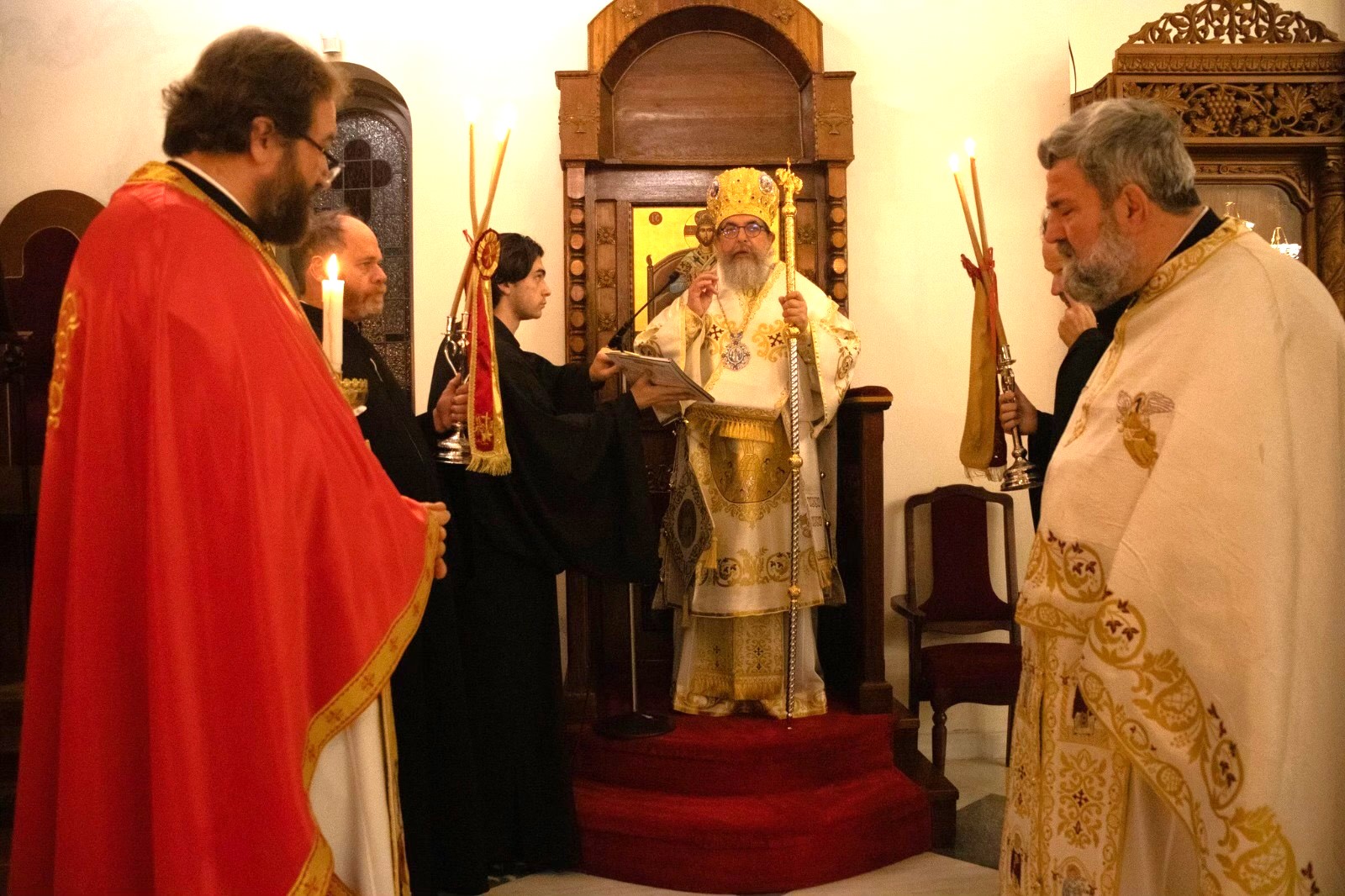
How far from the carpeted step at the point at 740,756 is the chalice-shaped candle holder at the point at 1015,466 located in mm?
1472

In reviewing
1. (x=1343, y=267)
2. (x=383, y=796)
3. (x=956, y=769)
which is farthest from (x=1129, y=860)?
(x=1343, y=267)

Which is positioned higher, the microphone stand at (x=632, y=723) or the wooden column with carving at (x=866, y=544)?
the wooden column with carving at (x=866, y=544)

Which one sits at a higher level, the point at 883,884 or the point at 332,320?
the point at 332,320

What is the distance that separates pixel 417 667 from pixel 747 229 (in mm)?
2412

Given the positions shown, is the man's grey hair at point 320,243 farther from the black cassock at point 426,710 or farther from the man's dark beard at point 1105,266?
the man's dark beard at point 1105,266

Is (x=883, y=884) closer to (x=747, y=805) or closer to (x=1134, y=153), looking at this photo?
(x=747, y=805)

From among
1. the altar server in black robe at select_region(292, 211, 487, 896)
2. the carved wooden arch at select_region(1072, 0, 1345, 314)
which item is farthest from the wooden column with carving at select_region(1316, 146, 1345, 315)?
the altar server in black robe at select_region(292, 211, 487, 896)

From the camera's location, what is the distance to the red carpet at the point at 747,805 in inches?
157

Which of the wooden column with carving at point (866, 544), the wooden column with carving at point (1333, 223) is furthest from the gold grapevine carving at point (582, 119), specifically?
the wooden column with carving at point (1333, 223)

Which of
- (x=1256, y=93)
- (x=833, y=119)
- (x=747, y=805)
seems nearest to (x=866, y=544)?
(x=747, y=805)

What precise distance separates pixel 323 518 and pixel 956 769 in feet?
14.5

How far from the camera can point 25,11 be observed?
580 cm

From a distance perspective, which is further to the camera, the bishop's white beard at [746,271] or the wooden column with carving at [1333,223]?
the wooden column with carving at [1333,223]

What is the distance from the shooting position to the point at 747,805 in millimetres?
4105
